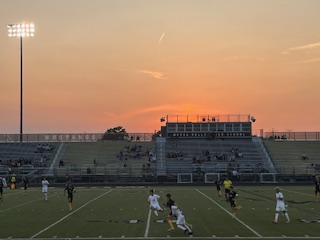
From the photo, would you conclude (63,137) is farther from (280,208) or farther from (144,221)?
(280,208)

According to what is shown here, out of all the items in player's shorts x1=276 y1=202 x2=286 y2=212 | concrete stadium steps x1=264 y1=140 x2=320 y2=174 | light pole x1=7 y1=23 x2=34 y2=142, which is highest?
light pole x1=7 y1=23 x2=34 y2=142

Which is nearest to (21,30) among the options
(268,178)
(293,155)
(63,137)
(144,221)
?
(63,137)

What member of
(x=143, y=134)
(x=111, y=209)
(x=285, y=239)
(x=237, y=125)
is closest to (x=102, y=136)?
(x=143, y=134)

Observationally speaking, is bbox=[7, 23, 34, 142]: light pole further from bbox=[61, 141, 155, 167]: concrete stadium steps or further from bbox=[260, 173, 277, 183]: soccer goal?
bbox=[260, 173, 277, 183]: soccer goal

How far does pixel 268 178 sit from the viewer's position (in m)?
56.6

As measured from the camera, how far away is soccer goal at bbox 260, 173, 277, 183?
185ft

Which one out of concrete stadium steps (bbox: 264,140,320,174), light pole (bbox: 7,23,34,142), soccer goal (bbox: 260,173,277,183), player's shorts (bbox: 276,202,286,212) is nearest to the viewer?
player's shorts (bbox: 276,202,286,212)

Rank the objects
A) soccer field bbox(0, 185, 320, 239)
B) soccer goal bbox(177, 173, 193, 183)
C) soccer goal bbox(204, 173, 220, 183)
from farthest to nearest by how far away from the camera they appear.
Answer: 1. soccer goal bbox(177, 173, 193, 183)
2. soccer goal bbox(204, 173, 220, 183)
3. soccer field bbox(0, 185, 320, 239)

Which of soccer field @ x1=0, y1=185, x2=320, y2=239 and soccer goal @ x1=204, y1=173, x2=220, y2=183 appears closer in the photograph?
soccer field @ x1=0, y1=185, x2=320, y2=239

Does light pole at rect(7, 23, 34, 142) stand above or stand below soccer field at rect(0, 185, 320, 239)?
above

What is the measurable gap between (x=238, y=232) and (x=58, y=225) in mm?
7433

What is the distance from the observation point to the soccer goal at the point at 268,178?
185 feet

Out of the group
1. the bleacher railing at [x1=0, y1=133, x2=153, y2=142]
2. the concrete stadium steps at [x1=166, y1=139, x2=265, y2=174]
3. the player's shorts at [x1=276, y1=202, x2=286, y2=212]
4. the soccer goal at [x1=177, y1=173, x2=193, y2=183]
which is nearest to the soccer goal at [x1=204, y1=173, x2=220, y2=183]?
the soccer goal at [x1=177, y1=173, x2=193, y2=183]

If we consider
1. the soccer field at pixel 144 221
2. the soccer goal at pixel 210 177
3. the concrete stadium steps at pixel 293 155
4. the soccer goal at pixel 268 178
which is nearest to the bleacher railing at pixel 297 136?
the concrete stadium steps at pixel 293 155
